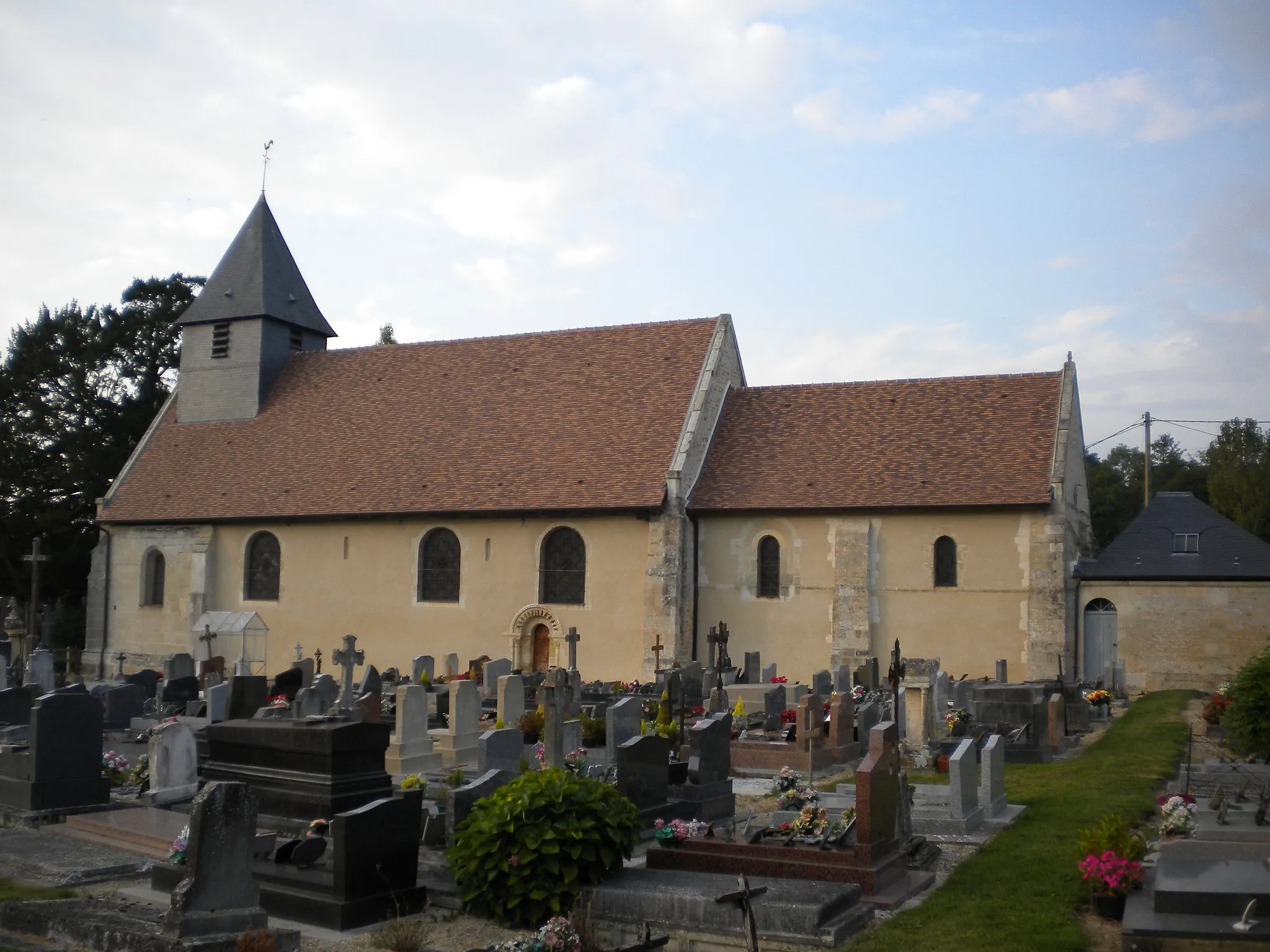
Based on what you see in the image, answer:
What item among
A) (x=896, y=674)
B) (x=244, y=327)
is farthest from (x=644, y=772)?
(x=244, y=327)

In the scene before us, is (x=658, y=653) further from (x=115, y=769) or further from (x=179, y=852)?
(x=179, y=852)

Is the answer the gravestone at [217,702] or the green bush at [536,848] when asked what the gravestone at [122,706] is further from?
the green bush at [536,848]

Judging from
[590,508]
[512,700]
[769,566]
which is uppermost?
[590,508]

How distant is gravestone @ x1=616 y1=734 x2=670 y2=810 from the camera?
10852 millimetres

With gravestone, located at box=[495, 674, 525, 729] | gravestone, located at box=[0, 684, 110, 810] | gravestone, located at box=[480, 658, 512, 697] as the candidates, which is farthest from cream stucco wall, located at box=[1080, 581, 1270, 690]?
gravestone, located at box=[0, 684, 110, 810]

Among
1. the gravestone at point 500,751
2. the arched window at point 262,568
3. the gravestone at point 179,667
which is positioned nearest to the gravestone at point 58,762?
the gravestone at point 500,751

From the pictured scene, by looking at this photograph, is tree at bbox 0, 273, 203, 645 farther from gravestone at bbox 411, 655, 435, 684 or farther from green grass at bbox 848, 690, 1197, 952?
green grass at bbox 848, 690, 1197, 952

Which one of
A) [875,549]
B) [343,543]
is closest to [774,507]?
[875,549]

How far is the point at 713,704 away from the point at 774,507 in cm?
793

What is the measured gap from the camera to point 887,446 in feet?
85.3

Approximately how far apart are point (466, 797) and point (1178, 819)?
5.98 meters

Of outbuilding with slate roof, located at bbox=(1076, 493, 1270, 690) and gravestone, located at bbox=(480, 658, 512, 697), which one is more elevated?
outbuilding with slate roof, located at bbox=(1076, 493, 1270, 690)

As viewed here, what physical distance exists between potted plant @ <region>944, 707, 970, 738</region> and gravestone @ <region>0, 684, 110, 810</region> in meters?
11.0

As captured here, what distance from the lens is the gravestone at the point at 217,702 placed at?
18.0 m
